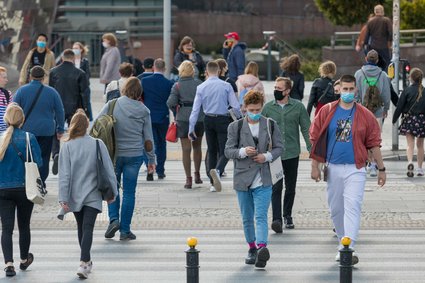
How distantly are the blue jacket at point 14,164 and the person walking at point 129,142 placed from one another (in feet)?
5.64

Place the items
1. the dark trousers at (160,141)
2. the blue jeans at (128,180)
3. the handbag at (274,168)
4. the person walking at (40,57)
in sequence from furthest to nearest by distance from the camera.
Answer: the person walking at (40,57), the dark trousers at (160,141), the blue jeans at (128,180), the handbag at (274,168)

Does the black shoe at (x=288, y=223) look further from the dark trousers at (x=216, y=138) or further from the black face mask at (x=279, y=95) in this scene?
the dark trousers at (x=216, y=138)

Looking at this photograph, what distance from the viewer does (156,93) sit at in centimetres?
1998

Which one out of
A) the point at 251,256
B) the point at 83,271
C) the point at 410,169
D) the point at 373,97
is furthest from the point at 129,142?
the point at 410,169

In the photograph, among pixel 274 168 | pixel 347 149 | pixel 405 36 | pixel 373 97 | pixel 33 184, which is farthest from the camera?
pixel 405 36

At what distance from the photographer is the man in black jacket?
68.3 ft

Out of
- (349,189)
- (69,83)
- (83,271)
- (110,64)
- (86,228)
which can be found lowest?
(83,271)

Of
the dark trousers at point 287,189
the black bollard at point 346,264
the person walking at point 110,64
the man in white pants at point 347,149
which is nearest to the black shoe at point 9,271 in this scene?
the man in white pants at point 347,149

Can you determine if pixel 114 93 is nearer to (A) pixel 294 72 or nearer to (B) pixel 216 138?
(B) pixel 216 138

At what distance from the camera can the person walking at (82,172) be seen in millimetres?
13609

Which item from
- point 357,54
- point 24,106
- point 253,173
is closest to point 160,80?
point 24,106

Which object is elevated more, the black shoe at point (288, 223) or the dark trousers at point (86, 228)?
the dark trousers at point (86, 228)

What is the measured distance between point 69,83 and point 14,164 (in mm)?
7233

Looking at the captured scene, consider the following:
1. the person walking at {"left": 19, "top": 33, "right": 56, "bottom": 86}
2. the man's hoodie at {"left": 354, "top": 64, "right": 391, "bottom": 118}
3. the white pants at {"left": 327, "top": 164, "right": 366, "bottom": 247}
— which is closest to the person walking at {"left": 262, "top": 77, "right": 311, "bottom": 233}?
the white pants at {"left": 327, "top": 164, "right": 366, "bottom": 247}
